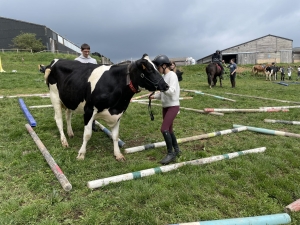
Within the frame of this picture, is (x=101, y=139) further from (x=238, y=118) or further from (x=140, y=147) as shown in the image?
(x=238, y=118)

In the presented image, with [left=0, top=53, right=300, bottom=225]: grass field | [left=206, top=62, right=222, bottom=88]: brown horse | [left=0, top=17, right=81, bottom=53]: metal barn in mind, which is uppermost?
[left=0, top=17, right=81, bottom=53]: metal barn

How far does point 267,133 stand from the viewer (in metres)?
7.54

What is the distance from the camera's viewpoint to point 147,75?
199 inches

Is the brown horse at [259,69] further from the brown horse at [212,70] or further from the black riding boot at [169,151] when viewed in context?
the black riding boot at [169,151]

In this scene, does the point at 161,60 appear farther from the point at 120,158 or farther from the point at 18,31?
the point at 18,31

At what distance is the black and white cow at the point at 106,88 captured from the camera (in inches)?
201

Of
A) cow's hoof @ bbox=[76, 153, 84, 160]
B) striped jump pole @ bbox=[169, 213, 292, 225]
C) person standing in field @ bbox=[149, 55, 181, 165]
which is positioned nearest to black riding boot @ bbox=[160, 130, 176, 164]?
person standing in field @ bbox=[149, 55, 181, 165]

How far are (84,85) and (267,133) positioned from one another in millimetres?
5378

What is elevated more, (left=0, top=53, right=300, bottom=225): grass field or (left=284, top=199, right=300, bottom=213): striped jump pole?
(left=0, top=53, right=300, bottom=225): grass field

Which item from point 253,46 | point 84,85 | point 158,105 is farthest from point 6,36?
point 84,85

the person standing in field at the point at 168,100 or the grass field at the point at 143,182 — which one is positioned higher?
the person standing in field at the point at 168,100

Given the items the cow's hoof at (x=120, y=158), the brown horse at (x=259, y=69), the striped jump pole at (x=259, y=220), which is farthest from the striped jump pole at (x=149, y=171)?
the brown horse at (x=259, y=69)

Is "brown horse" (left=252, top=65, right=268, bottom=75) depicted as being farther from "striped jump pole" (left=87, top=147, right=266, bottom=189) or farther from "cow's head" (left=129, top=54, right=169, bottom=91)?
"cow's head" (left=129, top=54, right=169, bottom=91)

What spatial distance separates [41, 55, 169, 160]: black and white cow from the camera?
5.10 metres
